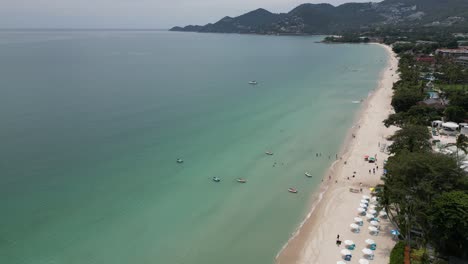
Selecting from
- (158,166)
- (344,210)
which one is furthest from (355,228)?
(158,166)

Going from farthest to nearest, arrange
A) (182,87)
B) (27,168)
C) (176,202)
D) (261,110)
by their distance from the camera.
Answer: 1. (182,87)
2. (261,110)
3. (27,168)
4. (176,202)

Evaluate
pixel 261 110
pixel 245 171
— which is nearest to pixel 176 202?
pixel 245 171

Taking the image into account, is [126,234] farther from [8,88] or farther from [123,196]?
[8,88]

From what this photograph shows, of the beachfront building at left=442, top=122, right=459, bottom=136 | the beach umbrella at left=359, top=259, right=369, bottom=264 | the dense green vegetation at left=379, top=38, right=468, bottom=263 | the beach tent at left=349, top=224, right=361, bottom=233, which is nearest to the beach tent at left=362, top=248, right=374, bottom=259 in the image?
the beach umbrella at left=359, top=259, right=369, bottom=264

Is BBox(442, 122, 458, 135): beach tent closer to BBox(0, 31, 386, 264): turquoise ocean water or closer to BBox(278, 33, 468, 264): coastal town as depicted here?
BBox(278, 33, 468, 264): coastal town

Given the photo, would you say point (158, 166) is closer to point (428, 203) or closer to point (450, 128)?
point (428, 203)

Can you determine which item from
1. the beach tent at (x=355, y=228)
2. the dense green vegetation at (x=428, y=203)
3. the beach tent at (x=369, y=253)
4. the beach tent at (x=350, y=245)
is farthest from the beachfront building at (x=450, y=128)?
the beach tent at (x=369, y=253)
